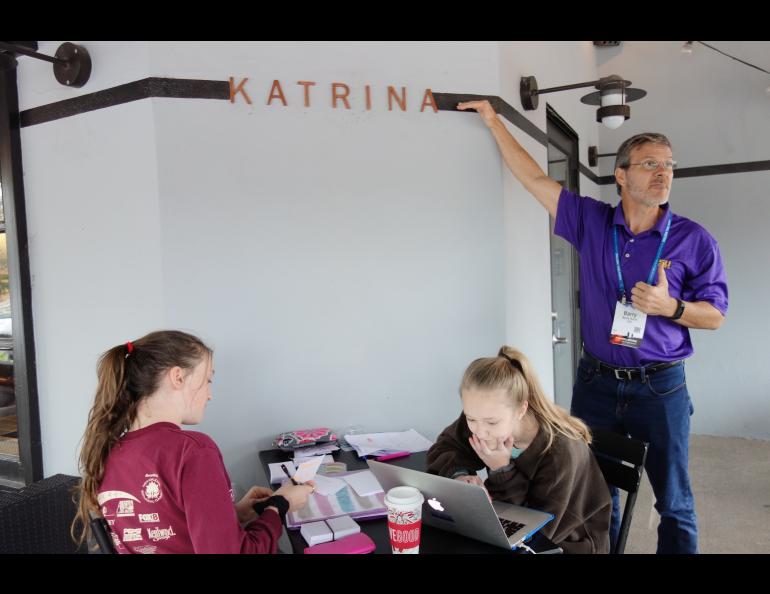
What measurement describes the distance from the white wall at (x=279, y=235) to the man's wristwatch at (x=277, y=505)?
2.40ft

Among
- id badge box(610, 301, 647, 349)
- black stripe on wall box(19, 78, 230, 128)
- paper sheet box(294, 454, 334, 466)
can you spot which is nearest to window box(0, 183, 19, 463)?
black stripe on wall box(19, 78, 230, 128)

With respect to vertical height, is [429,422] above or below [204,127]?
below

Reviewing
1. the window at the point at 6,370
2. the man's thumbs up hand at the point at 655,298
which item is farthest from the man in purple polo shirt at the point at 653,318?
the window at the point at 6,370

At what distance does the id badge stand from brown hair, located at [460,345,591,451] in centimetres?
59

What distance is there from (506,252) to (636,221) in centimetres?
55

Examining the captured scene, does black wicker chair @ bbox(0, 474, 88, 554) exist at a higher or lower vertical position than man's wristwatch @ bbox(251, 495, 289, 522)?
lower

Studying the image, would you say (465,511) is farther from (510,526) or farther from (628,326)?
(628,326)

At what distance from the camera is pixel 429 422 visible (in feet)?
8.19

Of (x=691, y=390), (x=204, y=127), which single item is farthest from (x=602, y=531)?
Answer: (x=691, y=390)

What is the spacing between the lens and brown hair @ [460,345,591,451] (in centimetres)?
165

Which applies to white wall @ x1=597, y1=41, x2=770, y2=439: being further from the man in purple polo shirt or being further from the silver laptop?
the silver laptop

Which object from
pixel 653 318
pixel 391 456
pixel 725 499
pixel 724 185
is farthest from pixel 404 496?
pixel 724 185

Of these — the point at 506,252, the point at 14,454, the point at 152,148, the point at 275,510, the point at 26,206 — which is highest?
the point at 152,148
